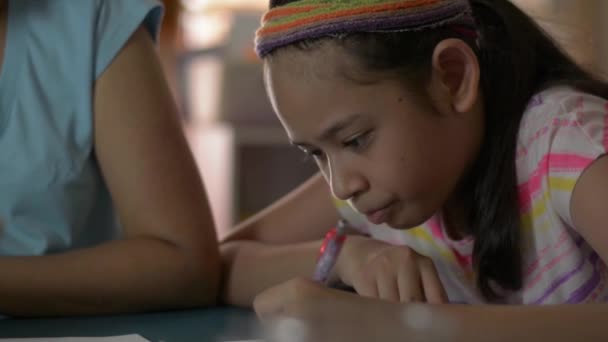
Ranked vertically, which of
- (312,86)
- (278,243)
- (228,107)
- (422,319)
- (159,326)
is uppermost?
(312,86)

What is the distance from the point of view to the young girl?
29.5 inches

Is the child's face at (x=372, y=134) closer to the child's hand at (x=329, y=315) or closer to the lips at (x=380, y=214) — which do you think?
the lips at (x=380, y=214)

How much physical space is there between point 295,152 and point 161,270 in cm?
298

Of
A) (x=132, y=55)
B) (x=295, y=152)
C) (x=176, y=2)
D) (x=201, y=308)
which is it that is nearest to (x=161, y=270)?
(x=201, y=308)

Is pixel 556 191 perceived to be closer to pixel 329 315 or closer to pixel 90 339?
pixel 329 315

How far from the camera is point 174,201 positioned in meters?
0.99

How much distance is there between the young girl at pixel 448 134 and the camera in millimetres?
750

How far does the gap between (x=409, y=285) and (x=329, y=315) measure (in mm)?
101

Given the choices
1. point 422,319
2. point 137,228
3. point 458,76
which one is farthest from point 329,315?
point 137,228

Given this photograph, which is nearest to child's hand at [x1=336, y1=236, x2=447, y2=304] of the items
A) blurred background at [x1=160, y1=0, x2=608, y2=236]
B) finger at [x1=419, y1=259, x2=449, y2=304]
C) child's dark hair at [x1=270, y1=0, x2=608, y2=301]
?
finger at [x1=419, y1=259, x2=449, y2=304]

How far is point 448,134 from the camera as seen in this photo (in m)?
0.81

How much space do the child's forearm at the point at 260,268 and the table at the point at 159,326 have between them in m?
0.04

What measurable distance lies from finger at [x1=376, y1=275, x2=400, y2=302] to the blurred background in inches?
98.8

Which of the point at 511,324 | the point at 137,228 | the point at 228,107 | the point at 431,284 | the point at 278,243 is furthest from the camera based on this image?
the point at 228,107
